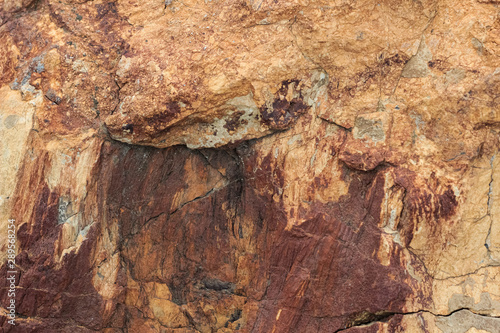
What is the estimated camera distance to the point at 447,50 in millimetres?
3262

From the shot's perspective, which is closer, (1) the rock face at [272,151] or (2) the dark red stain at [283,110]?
(1) the rock face at [272,151]

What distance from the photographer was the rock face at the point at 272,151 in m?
3.28

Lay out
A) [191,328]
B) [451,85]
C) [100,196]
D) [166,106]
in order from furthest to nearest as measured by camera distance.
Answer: [191,328], [100,196], [166,106], [451,85]

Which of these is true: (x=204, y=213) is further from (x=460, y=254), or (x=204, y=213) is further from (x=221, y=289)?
(x=460, y=254)

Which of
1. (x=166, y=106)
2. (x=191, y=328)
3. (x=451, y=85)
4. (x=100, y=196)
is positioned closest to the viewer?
(x=451, y=85)

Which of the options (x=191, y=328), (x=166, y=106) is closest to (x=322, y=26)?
(x=166, y=106)

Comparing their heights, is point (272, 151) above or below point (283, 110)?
below

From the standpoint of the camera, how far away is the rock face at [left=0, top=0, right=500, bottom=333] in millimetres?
3279

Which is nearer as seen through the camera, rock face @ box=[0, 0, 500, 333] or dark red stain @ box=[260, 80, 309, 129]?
rock face @ box=[0, 0, 500, 333]

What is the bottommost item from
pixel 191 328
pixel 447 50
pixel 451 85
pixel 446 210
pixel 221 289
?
pixel 191 328

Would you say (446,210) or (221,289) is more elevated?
(446,210)

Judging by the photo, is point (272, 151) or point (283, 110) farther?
point (272, 151)

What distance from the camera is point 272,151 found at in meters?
3.65

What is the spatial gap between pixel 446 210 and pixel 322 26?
1587 mm
